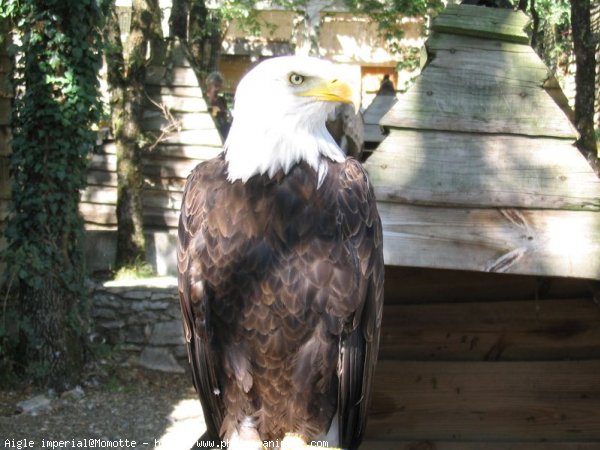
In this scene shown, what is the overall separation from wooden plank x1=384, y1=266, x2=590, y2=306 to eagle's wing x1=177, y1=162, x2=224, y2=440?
94 cm

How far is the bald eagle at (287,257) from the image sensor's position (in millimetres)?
2445

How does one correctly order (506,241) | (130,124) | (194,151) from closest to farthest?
(506,241), (130,124), (194,151)

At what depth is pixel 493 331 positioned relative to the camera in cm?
322

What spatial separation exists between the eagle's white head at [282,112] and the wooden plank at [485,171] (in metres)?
0.25

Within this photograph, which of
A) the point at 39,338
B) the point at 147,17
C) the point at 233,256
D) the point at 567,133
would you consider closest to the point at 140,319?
the point at 39,338

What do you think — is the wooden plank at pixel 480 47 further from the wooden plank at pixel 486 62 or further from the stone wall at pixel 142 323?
the stone wall at pixel 142 323

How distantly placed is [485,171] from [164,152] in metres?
6.26

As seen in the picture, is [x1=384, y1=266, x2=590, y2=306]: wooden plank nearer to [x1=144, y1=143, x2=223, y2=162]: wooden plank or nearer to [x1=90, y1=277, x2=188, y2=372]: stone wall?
[x1=90, y1=277, x2=188, y2=372]: stone wall

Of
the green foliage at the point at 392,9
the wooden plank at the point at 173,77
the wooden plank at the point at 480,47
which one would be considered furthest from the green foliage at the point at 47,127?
the green foliage at the point at 392,9

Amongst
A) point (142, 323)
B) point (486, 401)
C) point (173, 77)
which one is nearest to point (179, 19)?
point (173, 77)

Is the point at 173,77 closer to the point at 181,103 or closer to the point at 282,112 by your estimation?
the point at 181,103

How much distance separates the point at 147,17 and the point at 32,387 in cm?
384

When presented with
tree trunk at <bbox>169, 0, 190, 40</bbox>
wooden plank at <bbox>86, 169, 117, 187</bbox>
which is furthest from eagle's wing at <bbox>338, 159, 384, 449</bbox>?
tree trunk at <bbox>169, 0, 190, 40</bbox>

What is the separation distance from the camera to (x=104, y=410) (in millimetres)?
5938
